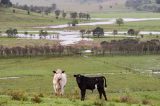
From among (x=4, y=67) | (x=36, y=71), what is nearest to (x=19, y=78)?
(x=36, y=71)

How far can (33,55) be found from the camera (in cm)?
10575

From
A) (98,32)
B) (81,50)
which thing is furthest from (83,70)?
(98,32)

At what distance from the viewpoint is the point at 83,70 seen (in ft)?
277

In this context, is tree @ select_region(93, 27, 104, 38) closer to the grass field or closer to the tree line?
the tree line

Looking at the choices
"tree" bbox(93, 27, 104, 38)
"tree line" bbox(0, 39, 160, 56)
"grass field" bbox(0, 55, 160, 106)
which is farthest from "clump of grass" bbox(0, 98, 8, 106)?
"tree" bbox(93, 27, 104, 38)

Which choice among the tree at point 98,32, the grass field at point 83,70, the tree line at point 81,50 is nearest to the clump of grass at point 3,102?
the grass field at point 83,70

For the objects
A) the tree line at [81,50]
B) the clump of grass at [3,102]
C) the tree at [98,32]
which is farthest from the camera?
the tree at [98,32]

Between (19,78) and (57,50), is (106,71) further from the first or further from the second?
(57,50)

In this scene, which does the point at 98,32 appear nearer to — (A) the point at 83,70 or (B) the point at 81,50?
(B) the point at 81,50

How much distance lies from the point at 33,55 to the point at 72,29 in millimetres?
85333

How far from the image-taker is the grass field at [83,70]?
6285 cm

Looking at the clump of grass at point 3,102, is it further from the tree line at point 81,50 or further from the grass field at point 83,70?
the tree line at point 81,50

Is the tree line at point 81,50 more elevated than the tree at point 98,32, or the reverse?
the tree at point 98,32

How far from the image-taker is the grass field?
62850 mm
